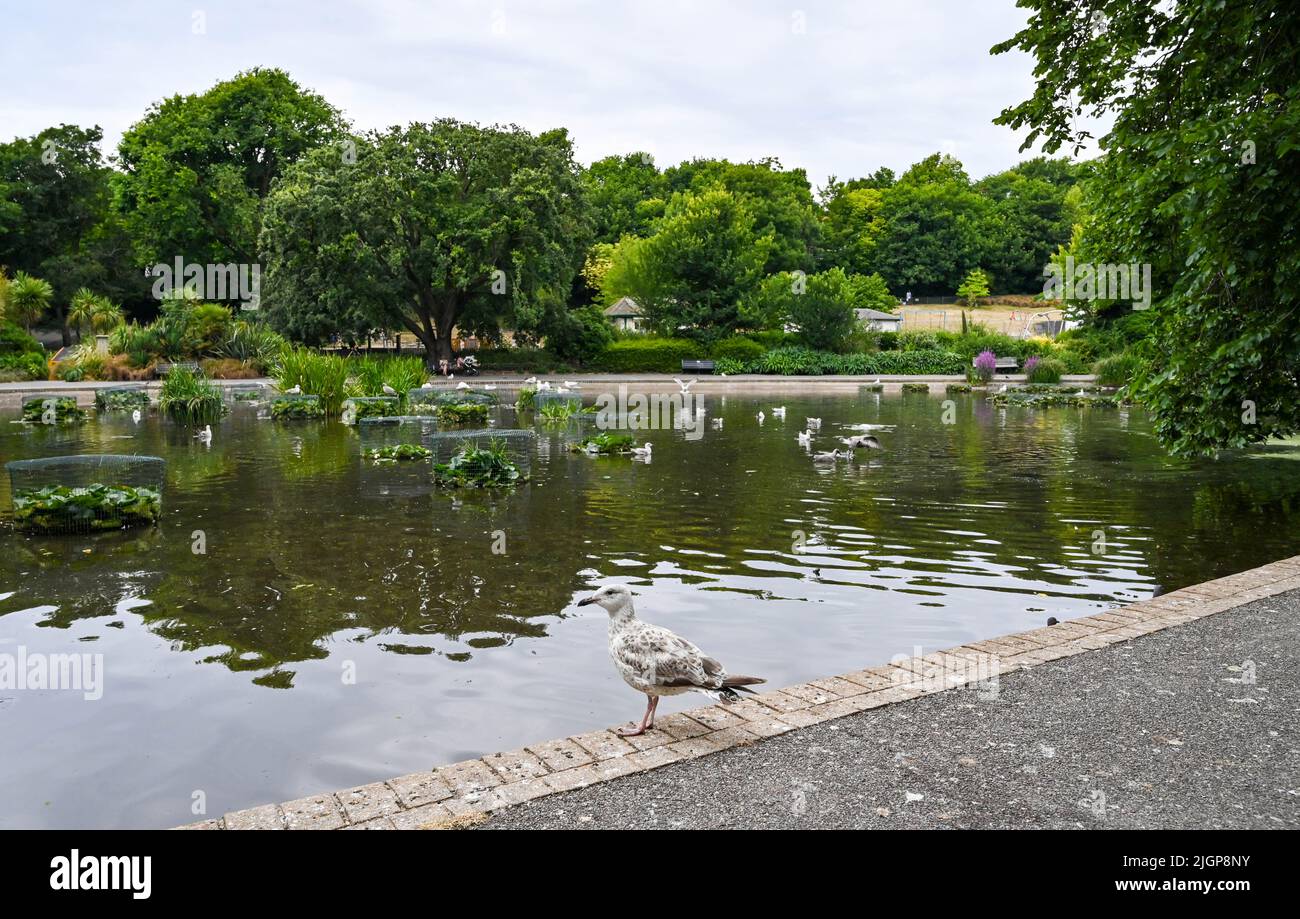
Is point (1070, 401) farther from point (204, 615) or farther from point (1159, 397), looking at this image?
point (204, 615)

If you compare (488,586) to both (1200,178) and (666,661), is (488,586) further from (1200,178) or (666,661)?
(1200,178)

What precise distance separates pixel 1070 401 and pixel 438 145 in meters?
28.2

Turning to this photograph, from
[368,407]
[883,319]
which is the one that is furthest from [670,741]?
[883,319]

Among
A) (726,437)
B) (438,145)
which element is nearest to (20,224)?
(438,145)

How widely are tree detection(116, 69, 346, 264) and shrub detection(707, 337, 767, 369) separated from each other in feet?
83.1

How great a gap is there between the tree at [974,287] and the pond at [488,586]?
6746 centimetres

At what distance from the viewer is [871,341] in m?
54.2

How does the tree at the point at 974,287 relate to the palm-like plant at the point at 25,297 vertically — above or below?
above

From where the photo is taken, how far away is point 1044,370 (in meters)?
41.2

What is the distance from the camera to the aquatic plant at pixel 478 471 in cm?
1533

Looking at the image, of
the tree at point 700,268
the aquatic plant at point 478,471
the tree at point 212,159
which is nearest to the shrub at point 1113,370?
the tree at point 700,268

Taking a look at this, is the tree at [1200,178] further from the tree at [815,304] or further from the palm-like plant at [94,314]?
the palm-like plant at [94,314]

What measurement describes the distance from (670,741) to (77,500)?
32.5ft
